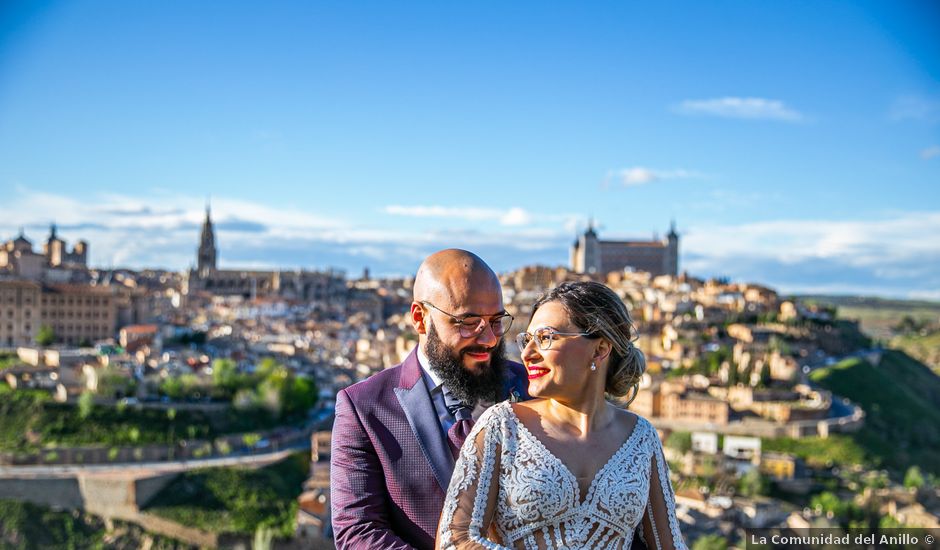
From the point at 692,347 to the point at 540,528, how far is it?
41.3m

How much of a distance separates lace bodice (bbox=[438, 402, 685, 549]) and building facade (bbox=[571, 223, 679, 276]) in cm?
8185

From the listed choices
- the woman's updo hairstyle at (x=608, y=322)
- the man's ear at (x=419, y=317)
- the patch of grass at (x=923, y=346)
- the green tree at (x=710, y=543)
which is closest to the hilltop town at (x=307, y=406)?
the green tree at (x=710, y=543)

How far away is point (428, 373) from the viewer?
8.26 feet

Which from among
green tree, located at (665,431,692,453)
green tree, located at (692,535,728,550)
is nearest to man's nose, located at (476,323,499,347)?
green tree, located at (692,535,728,550)

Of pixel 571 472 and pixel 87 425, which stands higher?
pixel 571 472

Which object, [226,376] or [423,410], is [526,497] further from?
[226,376]

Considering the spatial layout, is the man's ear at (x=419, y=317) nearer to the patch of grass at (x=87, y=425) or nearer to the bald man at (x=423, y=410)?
the bald man at (x=423, y=410)

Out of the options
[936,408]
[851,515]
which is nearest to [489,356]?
[851,515]

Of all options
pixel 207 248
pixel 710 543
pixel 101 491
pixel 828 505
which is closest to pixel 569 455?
pixel 710 543

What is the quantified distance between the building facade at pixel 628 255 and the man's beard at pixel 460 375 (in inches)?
3207

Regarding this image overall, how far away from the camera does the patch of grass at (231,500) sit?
2255cm

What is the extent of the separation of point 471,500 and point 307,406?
30147 millimetres

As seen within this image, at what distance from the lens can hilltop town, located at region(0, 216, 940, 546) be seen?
23.1 m

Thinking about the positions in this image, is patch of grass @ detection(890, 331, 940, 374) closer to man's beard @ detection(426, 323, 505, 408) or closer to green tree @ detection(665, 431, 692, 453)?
green tree @ detection(665, 431, 692, 453)
